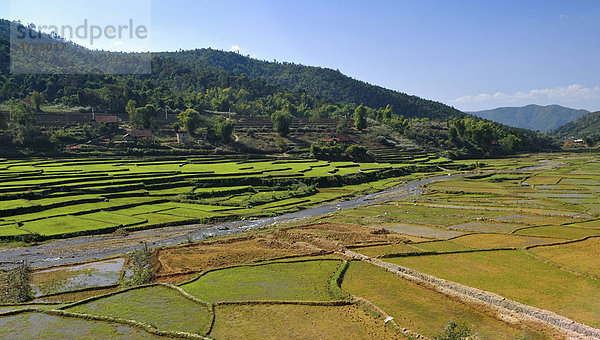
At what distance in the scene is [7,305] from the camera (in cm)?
2373

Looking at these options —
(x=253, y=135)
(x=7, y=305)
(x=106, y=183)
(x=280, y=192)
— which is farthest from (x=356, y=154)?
(x=7, y=305)

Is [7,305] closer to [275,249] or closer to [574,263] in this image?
[275,249]

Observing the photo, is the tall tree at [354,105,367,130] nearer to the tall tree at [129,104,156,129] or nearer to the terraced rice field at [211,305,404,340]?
the tall tree at [129,104,156,129]

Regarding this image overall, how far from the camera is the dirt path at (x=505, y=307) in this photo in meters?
20.4

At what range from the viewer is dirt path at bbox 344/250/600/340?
66.9 feet

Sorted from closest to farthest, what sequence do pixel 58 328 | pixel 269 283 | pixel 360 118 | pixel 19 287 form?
pixel 58 328
pixel 19 287
pixel 269 283
pixel 360 118

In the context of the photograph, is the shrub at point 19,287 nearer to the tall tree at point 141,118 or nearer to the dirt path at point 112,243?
the dirt path at point 112,243

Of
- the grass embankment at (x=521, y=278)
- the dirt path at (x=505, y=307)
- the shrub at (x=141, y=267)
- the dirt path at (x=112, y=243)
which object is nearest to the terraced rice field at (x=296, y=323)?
the dirt path at (x=505, y=307)

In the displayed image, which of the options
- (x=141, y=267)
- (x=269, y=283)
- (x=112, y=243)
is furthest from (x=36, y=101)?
(x=269, y=283)

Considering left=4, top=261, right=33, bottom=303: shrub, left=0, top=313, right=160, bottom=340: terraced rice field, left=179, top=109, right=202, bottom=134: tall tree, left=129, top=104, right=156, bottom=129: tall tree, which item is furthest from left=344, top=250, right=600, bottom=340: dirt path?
left=129, top=104, right=156, bottom=129: tall tree

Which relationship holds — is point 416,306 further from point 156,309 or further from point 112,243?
point 112,243

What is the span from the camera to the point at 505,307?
920 inches

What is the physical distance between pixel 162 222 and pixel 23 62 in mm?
183933

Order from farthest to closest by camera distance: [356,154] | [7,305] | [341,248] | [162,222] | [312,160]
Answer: [356,154], [312,160], [162,222], [341,248], [7,305]
